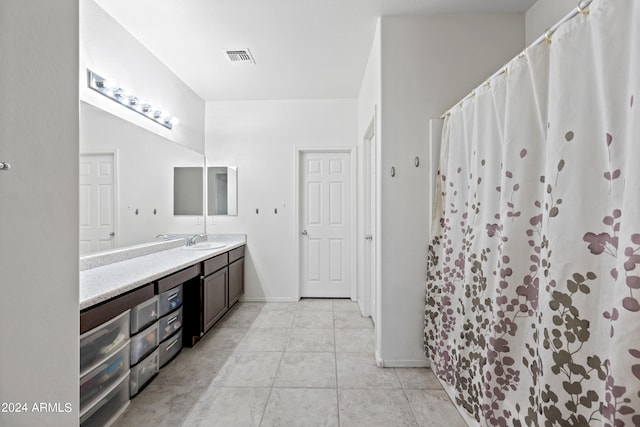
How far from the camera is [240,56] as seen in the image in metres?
2.74

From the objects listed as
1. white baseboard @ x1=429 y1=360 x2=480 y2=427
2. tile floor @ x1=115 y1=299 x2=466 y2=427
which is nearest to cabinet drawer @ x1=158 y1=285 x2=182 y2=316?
tile floor @ x1=115 y1=299 x2=466 y2=427

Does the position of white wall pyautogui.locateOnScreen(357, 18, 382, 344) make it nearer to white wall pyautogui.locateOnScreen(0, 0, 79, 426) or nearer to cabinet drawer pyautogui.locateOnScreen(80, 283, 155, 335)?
cabinet drawer pyautogui.locateOnScreen(80, 283, 155, 335)

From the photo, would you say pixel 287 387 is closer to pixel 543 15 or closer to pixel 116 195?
pixel 116 195

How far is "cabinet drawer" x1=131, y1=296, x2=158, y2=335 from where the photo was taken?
1.84 m

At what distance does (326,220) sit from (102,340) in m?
2.69

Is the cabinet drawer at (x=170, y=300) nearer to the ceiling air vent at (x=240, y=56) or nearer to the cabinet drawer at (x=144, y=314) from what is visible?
the cabinet drawer at (x=144, y=314)

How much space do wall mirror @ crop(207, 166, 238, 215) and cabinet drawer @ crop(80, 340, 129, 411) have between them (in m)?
2.22

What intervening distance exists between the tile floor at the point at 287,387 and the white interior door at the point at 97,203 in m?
1.06

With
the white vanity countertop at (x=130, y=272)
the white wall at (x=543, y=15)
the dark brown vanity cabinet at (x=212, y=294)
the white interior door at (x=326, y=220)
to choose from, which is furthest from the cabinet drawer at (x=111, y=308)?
the white wall at (x=543, y=15)

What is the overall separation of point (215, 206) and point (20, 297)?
9.97 ft

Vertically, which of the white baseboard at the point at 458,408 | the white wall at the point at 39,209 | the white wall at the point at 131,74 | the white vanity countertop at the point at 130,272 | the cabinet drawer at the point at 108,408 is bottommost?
the white baseboard at the point at 458,408

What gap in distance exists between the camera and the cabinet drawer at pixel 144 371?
187 cm

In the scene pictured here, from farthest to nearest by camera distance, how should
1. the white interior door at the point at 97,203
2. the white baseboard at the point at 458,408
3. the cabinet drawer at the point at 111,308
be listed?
the white interior door at the point at 97,203, the white baseboard at the point at 458,408, the cabinet drawer at the point at 111,308

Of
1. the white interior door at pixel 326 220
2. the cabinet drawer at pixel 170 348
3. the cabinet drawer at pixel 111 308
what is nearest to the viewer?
the cabinet drawer at pixel 111 308
